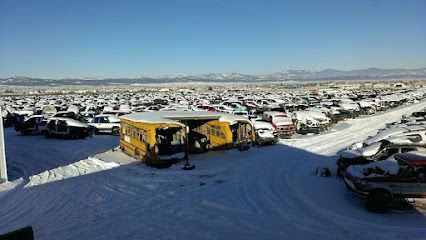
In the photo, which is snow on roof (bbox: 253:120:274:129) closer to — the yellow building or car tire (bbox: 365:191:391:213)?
the yellow building

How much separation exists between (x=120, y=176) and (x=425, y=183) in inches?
441

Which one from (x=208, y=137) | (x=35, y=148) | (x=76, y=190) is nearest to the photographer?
(x=76, y=190)

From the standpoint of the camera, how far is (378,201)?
11688 millimetres

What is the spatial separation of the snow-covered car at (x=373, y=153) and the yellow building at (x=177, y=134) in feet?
22.0

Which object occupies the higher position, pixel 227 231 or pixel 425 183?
pixel 425 183

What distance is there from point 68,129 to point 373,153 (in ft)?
67.2

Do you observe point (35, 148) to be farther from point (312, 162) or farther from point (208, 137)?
point (312, 162)

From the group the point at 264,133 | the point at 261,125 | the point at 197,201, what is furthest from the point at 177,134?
the point at 197,201

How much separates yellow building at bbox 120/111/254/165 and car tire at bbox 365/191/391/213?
29.4 ft

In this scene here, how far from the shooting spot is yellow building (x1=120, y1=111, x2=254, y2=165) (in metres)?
18.4

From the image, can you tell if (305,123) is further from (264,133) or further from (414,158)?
(414,158)

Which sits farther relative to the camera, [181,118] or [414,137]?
[181,118]

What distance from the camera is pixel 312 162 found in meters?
18.8

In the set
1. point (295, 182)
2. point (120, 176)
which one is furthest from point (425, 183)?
point (120, 176)
